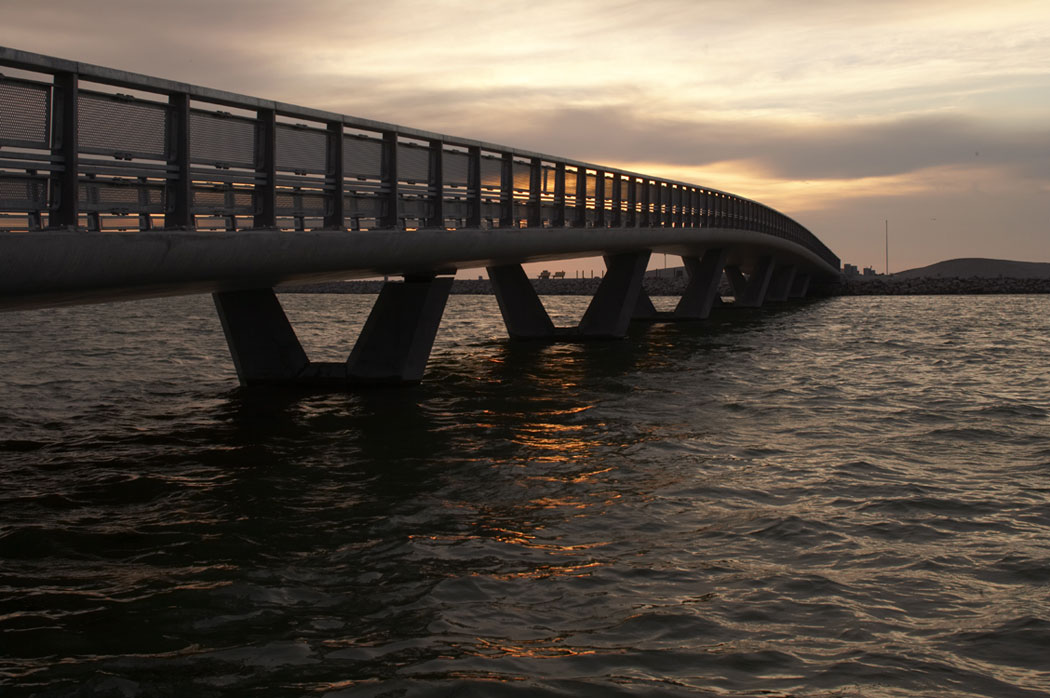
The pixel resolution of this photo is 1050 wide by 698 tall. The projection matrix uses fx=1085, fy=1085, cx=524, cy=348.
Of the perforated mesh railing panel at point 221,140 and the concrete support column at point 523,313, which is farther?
the concrete support column at point 523,313

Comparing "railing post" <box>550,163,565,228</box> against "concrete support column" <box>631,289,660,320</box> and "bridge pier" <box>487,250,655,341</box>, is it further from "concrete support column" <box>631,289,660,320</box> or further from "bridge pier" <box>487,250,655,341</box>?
"concrete support column" <box>631,289,660,320</box>

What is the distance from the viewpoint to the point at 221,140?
12305mm

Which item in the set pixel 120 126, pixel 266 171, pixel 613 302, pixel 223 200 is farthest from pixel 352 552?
pixel 613 302

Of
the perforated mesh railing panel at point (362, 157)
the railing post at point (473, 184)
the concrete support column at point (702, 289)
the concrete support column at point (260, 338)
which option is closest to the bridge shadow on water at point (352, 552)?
the perforated mesh railing panel at point (362, 157)

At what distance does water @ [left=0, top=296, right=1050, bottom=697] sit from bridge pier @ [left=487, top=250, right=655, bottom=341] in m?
13.0

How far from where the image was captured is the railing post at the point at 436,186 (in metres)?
18.2

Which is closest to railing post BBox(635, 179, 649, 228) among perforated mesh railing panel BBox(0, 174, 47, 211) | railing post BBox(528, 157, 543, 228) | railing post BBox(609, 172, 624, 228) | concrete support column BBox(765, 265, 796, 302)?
railing post BBox(609, 172, 624, 228)

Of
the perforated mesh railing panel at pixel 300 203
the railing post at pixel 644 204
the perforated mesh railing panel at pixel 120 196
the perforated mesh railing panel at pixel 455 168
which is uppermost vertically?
the railing post at pixel 644 204

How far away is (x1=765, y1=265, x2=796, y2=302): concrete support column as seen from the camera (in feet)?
241

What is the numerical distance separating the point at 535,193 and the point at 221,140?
1193 cm

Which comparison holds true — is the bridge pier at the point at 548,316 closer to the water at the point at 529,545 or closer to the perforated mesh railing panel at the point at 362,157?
the water at the point at 529,545

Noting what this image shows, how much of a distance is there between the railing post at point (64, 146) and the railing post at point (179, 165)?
159cm

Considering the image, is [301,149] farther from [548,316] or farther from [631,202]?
[631,202]

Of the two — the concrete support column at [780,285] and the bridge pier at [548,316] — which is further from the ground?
the concrete support column at [780,285]
